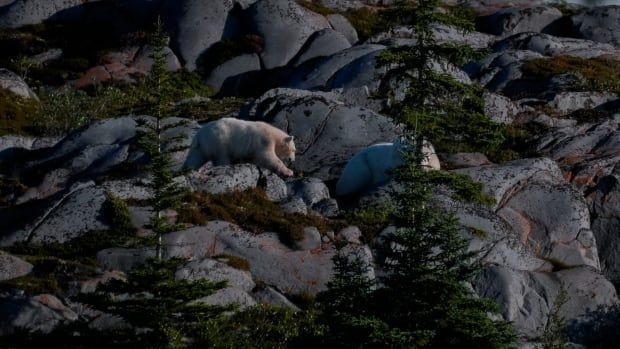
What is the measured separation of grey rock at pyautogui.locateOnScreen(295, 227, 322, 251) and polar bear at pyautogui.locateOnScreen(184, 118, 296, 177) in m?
5.83

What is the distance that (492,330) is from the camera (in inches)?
527

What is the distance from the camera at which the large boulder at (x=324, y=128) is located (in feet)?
93.3

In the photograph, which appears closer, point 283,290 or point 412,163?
point 412,163

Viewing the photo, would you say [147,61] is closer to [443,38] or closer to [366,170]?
[443,38]

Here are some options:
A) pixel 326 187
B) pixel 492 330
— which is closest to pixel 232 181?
pixel 326 187

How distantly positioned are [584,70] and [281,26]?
18059 millimetres

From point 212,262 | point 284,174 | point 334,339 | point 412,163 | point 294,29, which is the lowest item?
point 294,29

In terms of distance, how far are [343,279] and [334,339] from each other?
3.14 ft

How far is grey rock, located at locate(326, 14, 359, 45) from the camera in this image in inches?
2151

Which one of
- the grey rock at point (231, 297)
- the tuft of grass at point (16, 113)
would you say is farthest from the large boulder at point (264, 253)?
the tuft of grass at point (16, 113)

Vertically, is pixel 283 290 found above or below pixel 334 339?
below

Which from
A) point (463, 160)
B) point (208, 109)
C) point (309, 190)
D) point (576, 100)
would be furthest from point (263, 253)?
point (576, 100)

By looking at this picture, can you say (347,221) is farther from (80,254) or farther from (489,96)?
(489,96)

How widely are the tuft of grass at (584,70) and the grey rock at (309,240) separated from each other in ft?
74.5
